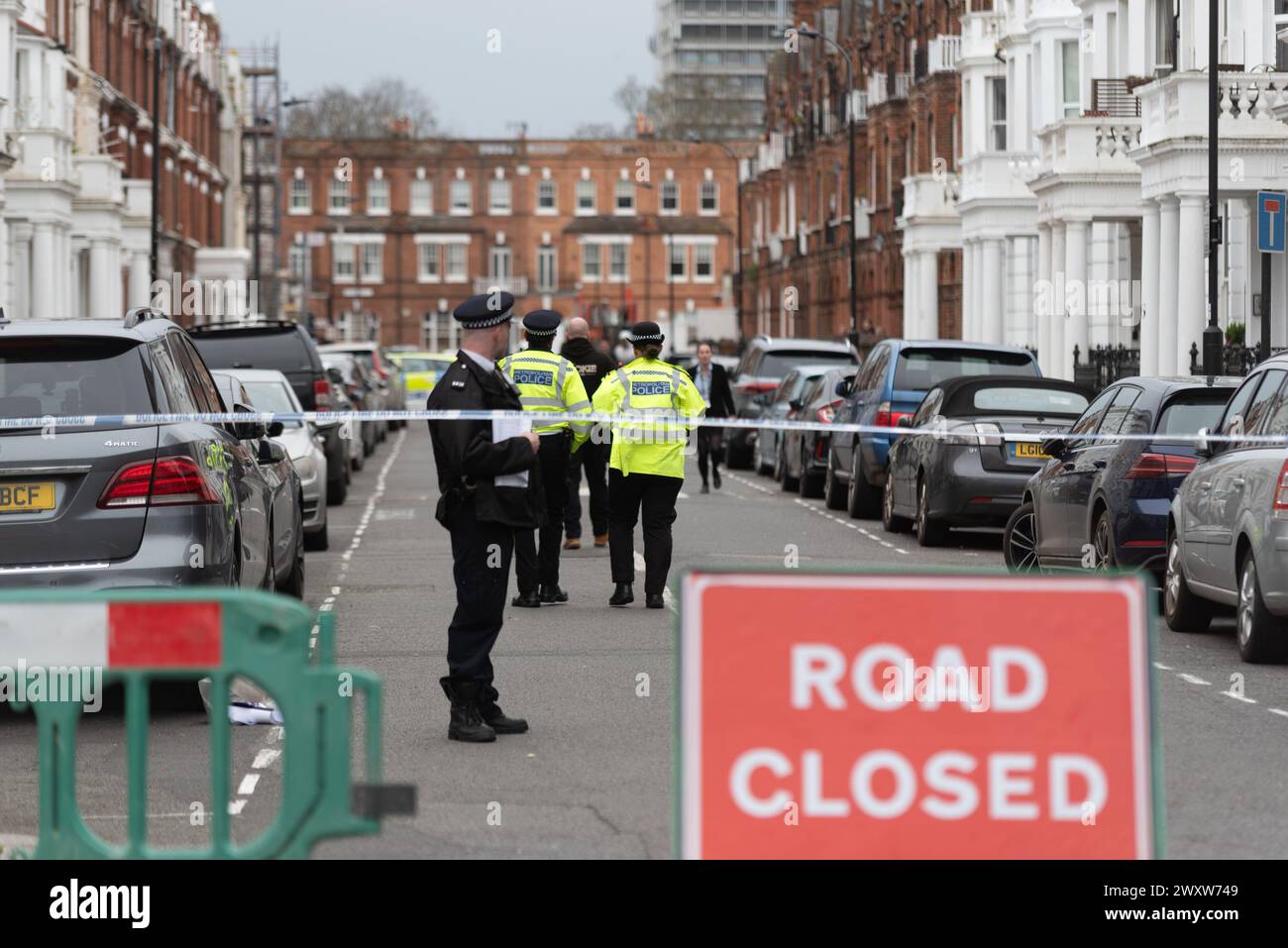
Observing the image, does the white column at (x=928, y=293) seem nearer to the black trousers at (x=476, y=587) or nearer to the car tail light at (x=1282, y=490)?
the car tail light at (x=1282, y=490)

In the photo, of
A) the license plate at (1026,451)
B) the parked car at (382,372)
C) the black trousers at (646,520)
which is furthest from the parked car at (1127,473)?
the parked car at (382,372)

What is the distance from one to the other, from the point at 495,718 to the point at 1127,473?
591 cm

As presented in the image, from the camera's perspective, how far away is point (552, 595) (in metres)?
15.5

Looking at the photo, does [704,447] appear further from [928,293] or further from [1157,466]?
[928,293]

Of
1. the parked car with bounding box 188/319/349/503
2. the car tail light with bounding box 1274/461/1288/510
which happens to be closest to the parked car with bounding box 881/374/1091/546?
the car tail light with bounding box 1274/461/1288/510

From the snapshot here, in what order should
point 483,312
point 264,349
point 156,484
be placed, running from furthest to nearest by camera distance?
point 264,349, point 156,484, point 483,312

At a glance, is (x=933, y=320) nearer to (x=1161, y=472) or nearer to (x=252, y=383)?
(x=252, y=383)

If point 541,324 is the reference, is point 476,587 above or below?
below

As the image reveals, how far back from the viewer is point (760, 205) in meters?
96.1

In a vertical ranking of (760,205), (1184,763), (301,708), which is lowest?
(1184,763)

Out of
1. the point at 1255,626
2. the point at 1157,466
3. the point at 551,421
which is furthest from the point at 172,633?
the point at 1157,466
